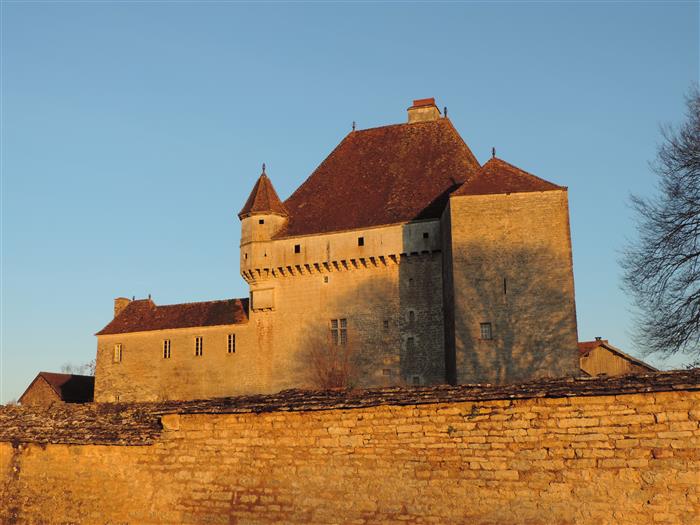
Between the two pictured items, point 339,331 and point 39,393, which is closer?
point 339,331

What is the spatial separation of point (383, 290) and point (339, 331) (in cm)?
260

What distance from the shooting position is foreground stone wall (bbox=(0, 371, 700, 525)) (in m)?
8.59

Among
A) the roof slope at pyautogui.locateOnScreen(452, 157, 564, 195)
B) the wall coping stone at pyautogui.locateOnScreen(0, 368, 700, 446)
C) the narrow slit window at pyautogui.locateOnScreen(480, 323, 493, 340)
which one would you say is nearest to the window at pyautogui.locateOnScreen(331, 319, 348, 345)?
the narrow slit window at pyautogui.locateOnScreen(480, 323, 493, 340)

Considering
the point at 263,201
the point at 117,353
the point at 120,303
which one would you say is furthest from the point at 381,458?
the point at 120,303

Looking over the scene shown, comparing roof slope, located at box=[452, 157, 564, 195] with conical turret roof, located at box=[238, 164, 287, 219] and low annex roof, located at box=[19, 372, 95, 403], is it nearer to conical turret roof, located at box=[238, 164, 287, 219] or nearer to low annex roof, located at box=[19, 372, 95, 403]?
conical turret roof, located at box=[238, 164, 287, 219]

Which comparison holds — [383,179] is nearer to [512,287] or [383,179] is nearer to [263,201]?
[263,201]

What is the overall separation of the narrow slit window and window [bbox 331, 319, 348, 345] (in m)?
7.58

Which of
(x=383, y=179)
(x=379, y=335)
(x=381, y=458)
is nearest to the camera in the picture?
(x=381, y=458)

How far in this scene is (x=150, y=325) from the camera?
38.5 meters

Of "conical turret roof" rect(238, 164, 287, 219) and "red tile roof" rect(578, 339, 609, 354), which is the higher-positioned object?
"conical turret roof" rect(238, 164, 287, 219)

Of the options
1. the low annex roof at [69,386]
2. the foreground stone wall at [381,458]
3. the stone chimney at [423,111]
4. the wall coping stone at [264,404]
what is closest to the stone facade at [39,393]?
the low annex roof at [69,386]

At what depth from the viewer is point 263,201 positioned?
3641cm

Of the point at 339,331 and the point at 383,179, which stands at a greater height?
the point at 383,179

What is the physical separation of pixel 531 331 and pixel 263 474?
17.8m
